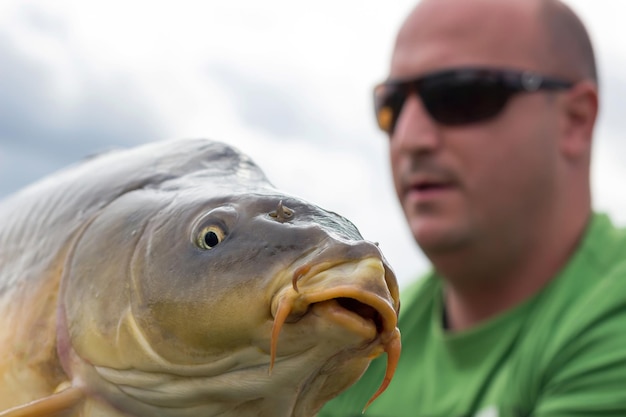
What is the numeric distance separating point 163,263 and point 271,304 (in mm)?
178

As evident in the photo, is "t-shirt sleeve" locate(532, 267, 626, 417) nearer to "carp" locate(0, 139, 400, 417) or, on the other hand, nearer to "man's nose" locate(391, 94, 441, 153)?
"man's nose" locate(391, 94, 441, 153)

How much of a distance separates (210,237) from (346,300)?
0.20m

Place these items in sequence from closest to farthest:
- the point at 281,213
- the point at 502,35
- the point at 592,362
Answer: the point at 281,213 → the point at 592,362 → the point at 502,35

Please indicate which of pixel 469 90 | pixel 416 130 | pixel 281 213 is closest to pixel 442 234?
pixel 416 130

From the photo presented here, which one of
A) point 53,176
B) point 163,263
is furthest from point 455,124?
point 163,263

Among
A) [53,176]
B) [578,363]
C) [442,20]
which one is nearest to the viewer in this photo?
[53,176]

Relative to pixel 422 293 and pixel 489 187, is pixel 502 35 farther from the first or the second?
pixel 422 293

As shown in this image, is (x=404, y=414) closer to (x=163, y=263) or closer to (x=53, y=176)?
(x=53, y=176)

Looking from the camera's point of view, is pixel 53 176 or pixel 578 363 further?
pixel 578 363

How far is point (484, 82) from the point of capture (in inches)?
100

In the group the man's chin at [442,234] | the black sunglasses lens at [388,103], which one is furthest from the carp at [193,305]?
the black sunglasses lens at [388,103]

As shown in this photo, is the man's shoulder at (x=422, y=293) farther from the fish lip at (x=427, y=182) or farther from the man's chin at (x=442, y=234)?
the fish lip at (x=427, y=182)

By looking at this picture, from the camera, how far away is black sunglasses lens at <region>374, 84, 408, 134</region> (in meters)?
2.65

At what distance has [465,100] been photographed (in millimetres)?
2533
